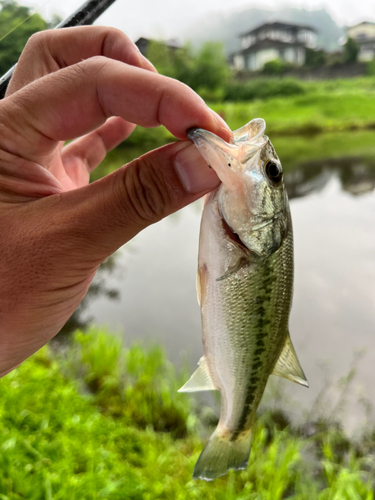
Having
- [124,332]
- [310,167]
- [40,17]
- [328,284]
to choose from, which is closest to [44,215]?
[40,17]

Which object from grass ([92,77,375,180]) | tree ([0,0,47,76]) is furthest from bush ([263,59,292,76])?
tree ([0,0,47,76])

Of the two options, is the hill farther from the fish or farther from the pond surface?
the fish

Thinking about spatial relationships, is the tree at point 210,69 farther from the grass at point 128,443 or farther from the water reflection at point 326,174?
the grass at point 128,443

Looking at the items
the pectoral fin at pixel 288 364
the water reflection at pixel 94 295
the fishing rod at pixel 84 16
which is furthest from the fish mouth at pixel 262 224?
the water reflection at pixel 94 295

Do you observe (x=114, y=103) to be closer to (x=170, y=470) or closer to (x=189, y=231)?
(x=170, y=470)

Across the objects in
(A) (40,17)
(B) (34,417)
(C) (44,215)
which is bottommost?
(B) (34,417)

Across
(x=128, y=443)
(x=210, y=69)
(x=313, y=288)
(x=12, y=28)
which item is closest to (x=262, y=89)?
(x=210, y=69)

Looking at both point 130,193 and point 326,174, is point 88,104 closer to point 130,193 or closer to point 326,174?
point 130,193
